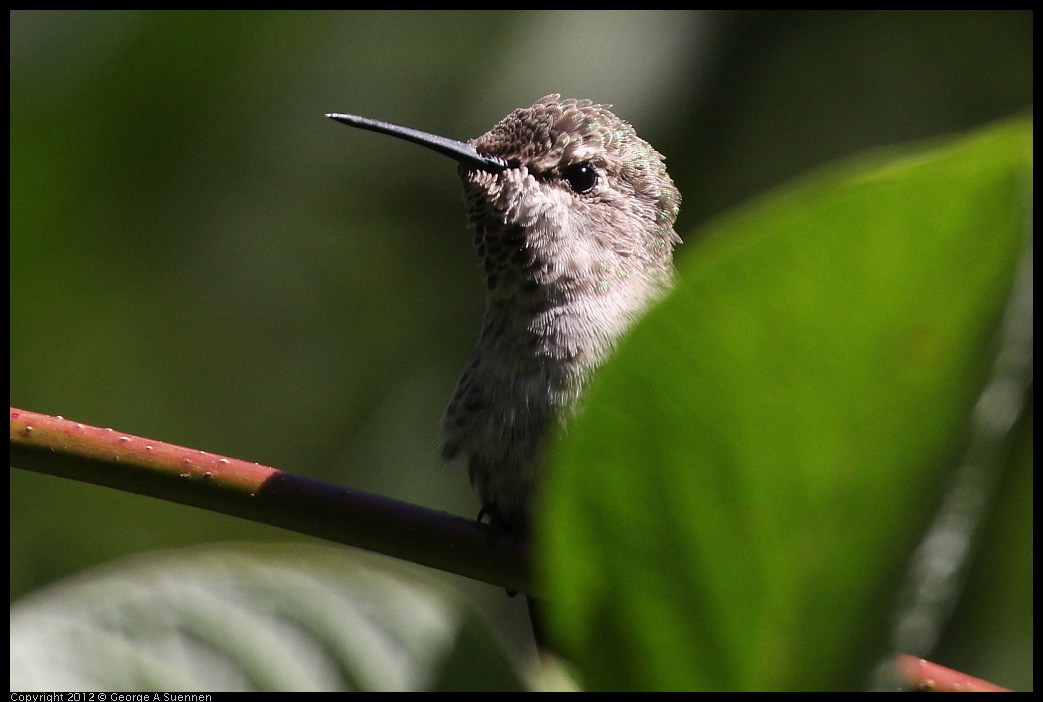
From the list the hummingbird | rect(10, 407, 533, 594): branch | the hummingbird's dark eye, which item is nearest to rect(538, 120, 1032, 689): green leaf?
rect(10, 407, 533, 594): branch

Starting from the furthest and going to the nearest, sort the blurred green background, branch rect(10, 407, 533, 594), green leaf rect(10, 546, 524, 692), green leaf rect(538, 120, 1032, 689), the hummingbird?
the blurred green background < the hummingbird < branch rect(10, 407, 533, 594) < green leaf rect(10, 546, 524, 692) < green leaf rect(538, 120, 1032, 689)

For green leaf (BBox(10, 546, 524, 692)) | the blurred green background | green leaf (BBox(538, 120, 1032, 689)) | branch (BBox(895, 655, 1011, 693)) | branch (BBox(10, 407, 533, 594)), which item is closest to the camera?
green leaf (BBox(538, 120, 1032, 689))

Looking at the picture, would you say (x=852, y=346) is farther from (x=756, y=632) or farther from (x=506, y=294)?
(x=506, y=294)

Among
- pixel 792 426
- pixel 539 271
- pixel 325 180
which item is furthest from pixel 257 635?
pixel 325 180

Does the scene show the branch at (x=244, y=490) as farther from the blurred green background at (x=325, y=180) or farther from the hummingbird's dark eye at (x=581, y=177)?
the blurred green background at (x=325, y=180)

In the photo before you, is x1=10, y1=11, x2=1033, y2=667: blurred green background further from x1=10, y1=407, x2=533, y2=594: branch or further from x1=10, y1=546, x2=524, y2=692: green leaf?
x1=10, y1=546, x2=524, y2=692: green leaf

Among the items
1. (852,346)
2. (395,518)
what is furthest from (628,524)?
(395,518)

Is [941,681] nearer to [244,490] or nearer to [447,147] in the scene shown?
[244,490]
